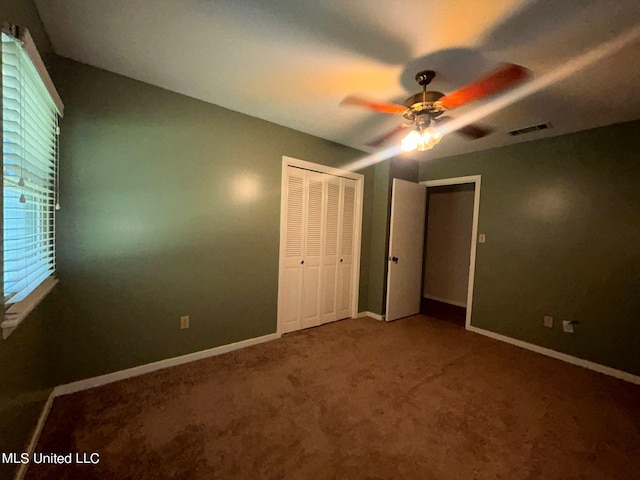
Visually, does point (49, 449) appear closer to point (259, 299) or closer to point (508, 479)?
point (259, 299)

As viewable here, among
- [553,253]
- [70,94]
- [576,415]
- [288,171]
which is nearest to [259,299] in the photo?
[288,171]

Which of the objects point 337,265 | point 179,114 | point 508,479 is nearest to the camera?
point 508,479

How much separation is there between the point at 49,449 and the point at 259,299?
1764mm

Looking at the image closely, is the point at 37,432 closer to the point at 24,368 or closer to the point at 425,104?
the point at 24,368

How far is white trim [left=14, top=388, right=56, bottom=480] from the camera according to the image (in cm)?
133

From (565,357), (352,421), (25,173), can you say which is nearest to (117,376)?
(25,173)

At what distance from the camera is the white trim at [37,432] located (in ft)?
4.36

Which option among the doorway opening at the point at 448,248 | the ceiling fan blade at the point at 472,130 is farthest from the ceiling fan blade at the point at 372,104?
the doorway opening at the point at 448,248

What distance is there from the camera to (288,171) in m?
3.09

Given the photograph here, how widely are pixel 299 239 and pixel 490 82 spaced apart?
231cm

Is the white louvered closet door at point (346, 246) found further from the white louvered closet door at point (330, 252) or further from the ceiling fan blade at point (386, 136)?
the ceiling fan blade at point (386, 136)

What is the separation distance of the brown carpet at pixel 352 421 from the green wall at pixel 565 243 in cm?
48

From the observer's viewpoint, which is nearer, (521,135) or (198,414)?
(198,414)

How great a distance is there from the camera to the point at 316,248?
136 inches
